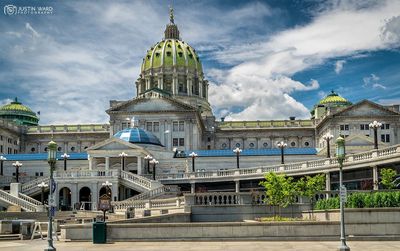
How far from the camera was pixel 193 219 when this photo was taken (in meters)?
47.4

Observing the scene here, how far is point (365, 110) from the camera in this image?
137750 millimetres

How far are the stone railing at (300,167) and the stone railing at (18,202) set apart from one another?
2590 centimetres

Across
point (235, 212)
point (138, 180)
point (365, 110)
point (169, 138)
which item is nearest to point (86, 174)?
point (138, 180)

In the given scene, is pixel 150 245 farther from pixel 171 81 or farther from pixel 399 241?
pixel 171 81

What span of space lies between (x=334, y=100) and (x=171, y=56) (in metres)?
50.0

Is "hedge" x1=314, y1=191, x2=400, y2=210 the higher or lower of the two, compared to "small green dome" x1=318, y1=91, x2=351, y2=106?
lower

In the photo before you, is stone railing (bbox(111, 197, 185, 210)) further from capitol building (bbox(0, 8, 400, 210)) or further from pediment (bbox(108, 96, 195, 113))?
pediment (bbox(108, 96, 195, 113))

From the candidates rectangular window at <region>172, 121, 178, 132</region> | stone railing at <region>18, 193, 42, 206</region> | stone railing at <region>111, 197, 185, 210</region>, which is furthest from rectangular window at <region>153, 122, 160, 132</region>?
stone railing at <region>111, 197, 185, 210</region>

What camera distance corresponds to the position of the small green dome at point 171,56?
582 ft

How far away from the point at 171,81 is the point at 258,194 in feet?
422

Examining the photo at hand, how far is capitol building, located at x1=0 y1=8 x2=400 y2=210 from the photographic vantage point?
282 feet

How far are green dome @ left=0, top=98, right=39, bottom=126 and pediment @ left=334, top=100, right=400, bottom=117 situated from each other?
92561mm

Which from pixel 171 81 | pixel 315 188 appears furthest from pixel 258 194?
pixel 171 81

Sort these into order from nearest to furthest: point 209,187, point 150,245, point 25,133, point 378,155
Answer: point 150,245 → point 378,155 → point 209,187 → point 25,133
